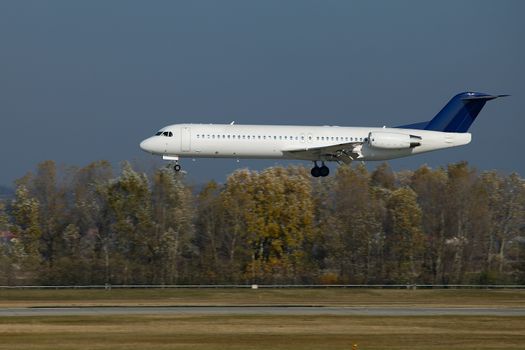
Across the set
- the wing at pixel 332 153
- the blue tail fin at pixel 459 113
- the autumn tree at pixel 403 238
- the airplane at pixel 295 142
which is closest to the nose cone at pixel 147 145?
the airplane at pixel 295 142

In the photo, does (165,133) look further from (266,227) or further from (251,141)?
(266,227)

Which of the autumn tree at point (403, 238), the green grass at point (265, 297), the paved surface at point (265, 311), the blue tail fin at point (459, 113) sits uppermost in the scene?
the blue tail fin at point (459, 113)

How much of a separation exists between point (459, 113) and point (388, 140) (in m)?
8.10

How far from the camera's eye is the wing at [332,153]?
6706 cm

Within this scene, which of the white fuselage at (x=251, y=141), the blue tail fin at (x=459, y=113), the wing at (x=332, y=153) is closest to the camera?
the white fuselage at (x=251, y=141)

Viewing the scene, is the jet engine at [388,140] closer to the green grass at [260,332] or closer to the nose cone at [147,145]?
the nose cone at [147,145]

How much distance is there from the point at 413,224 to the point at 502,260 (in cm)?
992

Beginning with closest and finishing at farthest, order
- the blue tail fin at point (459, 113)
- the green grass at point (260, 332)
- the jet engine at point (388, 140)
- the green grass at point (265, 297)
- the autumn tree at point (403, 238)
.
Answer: the green grass at point (260, 332)
the green grass at point (265, 297)
the jet engine at point (388, 140)
the blue tail fin at point (459, 113)
the autumn tree at point (403, 238)

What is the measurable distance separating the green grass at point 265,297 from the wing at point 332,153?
9582 mm

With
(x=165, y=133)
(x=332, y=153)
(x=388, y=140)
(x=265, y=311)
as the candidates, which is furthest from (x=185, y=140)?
(x=265, y=311)

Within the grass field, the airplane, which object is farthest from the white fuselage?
the grass field

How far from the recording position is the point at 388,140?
223 feet

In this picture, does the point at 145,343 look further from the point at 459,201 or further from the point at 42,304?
the point at 459,201

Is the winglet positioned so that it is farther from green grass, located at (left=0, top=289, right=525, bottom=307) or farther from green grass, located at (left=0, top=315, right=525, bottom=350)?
green grass, located at (left=0, top=315, right=525, bottom=350)
